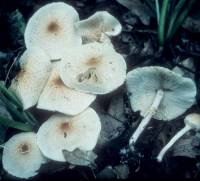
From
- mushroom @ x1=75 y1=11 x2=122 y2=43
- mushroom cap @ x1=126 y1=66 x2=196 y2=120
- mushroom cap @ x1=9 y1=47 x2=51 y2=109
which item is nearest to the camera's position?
mushroom cap @ x1=126 y1=66 x2=196 y2=120

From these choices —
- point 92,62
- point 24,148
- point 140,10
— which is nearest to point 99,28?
point 92,62

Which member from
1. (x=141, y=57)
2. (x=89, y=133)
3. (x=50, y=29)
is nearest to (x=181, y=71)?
(x=141, y=57)

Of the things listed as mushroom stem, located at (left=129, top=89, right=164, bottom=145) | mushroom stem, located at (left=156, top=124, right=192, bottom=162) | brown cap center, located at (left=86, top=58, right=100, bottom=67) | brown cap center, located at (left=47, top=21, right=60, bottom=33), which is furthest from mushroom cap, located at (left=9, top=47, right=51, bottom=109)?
mushroom stem, located at (left=156, top=124, right=192, bottom=162)

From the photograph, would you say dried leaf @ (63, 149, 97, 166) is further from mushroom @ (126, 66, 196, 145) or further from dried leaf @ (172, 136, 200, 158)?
dried leaf @ (172, 136, 200, 158)

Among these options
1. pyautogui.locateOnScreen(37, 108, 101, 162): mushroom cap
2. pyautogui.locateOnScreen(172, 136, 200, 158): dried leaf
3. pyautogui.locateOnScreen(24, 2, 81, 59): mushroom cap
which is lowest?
pyautogui.locateOnScreen(172, 136, 200, 158): dried leaf

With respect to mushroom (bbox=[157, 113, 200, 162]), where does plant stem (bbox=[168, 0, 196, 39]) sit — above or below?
above

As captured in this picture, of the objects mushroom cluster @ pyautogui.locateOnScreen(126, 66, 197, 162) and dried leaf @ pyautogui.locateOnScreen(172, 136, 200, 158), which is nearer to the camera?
mushroom cluster @ pyautogui.locateOnScreen(126, 66, 197, 162)
